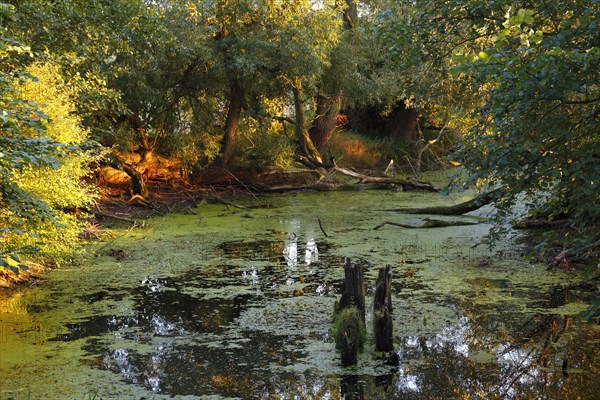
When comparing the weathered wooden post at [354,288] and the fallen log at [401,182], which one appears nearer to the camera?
the weathered wooden post at [354,288]

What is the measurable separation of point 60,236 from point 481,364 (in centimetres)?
467

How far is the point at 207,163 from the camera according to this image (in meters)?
16.0

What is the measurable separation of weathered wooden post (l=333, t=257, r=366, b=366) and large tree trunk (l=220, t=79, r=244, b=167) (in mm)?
10428

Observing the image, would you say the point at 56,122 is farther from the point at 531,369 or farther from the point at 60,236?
the point at 531,369

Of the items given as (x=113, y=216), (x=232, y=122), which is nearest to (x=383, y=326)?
(x=113, y=216)

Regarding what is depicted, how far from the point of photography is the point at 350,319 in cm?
523

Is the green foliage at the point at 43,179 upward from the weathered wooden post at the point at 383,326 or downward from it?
upward

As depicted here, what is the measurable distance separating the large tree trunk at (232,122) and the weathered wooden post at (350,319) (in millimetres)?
10428

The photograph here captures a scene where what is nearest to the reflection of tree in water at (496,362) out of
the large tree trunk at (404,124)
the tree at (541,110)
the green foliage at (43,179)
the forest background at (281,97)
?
the forest background at (281,97)

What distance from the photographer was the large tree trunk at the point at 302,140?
15.6 meters

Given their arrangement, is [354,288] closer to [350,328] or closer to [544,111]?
[350,328]

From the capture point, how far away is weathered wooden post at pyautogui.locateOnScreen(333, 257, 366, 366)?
5031mm

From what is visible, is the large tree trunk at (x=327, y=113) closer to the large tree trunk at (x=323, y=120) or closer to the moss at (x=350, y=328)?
the large tree trunk at (x=323, y=120)

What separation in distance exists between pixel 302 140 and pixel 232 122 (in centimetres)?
203
